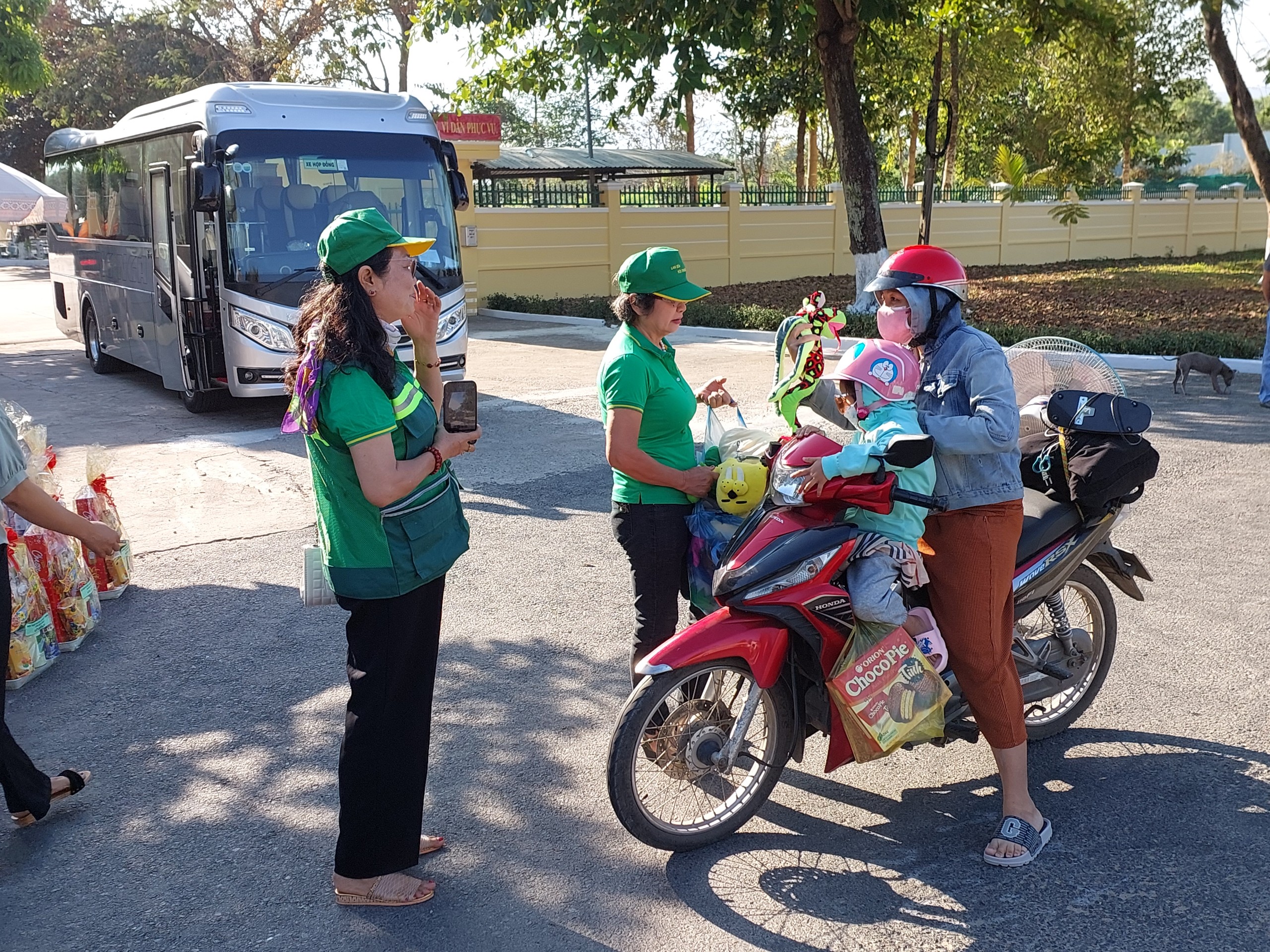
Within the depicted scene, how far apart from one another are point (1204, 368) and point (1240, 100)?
9872 mm

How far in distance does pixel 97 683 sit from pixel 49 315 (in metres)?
20.2

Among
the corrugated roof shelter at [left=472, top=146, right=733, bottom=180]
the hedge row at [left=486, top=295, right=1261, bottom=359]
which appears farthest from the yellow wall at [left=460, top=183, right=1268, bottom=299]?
the corrugated roof shelter at [left=472, top=146, right=733, bottom=180]

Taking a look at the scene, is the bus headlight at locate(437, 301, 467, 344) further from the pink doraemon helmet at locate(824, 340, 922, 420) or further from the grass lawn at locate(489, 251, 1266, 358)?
the pink doraemon helmet at locate(824, 340, 922, 420)

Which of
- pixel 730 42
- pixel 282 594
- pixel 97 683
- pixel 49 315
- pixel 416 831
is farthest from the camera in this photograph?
pixel 49 315

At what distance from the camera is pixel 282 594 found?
595 centimetres

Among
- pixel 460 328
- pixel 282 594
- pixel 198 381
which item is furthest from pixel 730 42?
pixel 282 594

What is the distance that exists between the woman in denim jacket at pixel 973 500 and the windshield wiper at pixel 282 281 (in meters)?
8.12

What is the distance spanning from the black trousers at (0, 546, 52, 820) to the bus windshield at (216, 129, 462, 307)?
23.3 ft

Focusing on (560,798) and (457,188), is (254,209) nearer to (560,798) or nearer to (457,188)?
(457,188)

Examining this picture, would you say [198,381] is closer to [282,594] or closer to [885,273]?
[282,594]

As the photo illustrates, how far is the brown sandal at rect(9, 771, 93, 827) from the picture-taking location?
3.69 metres

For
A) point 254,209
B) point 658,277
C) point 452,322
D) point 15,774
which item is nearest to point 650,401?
point 658,277

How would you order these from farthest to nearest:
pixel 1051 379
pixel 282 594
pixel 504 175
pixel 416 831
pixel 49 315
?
pixel 504 175 → pixel 49 315 → pixel 282 594 → pixel 1051 379 → pixel 416 831

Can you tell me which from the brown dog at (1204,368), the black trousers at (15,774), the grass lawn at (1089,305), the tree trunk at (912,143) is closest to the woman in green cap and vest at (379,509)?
the black trousers at (15,774)
